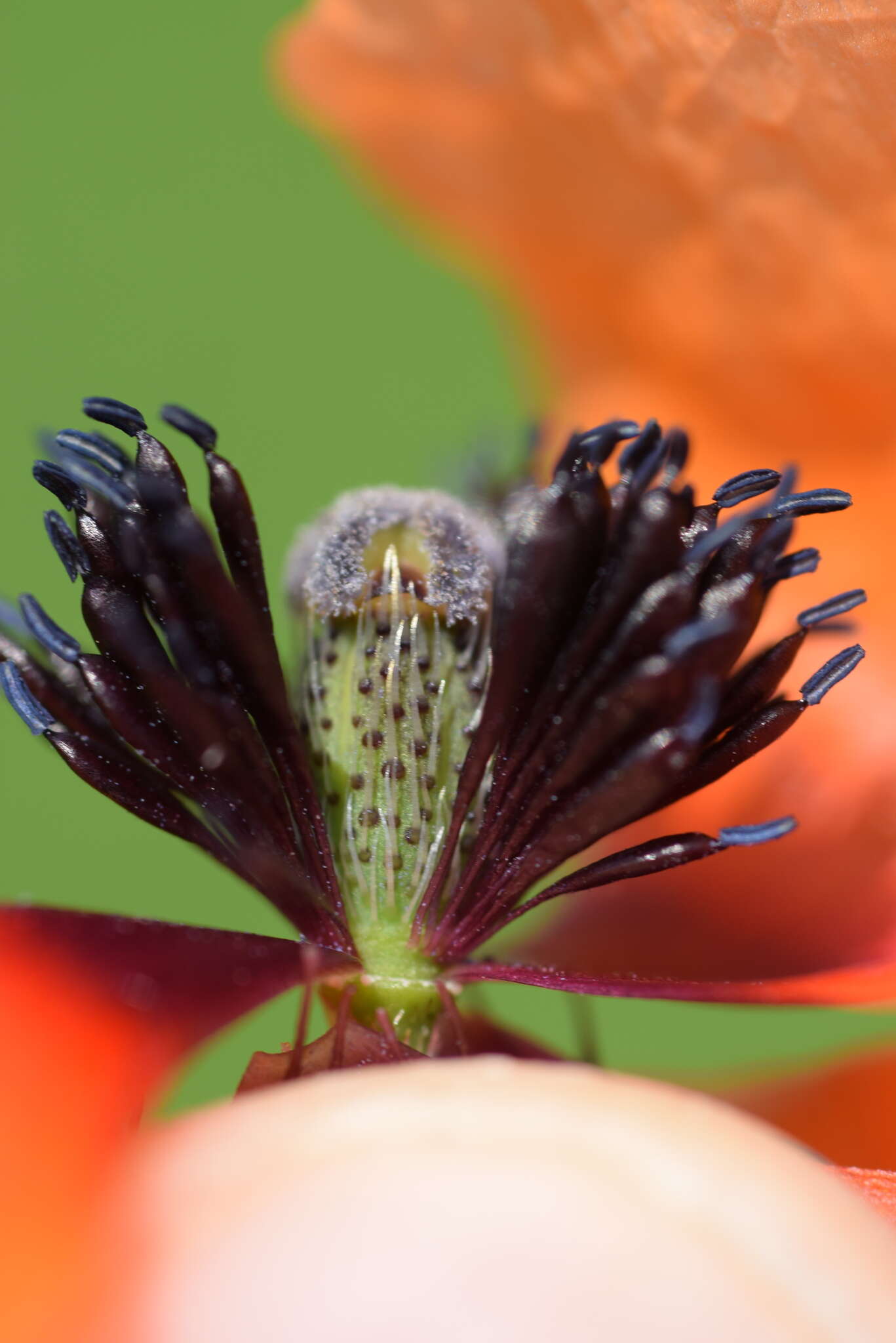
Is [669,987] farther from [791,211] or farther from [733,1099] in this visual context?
[791,211]

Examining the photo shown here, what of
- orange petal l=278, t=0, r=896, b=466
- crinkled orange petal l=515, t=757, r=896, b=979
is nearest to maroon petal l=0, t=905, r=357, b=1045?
crinkled orange petal l=515, t=757, r=896, b=979

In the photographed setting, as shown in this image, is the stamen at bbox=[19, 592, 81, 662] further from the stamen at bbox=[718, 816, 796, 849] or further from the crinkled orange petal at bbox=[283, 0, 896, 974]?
the crinkled orange petal at bbox=[283, 0, 896, 974]

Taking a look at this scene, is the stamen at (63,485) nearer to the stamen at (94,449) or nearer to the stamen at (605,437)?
the stamen at (94,449)

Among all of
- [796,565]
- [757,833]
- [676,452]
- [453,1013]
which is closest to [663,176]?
[676,452]

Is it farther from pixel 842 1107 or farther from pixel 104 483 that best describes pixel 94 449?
pixel 842 1107

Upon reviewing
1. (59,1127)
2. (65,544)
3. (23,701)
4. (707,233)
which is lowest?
(59,1127)

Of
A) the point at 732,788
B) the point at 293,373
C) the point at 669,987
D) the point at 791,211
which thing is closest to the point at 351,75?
the point at 791,211
